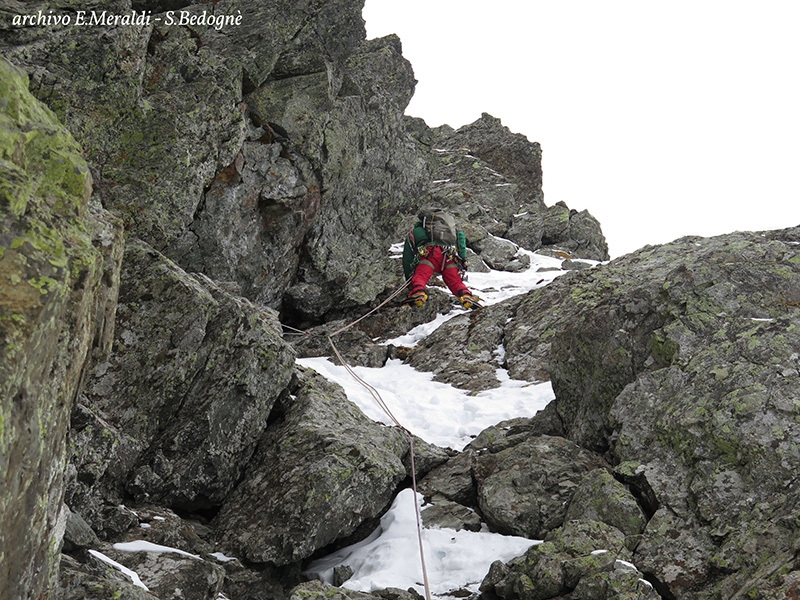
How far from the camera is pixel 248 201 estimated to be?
15438 mm

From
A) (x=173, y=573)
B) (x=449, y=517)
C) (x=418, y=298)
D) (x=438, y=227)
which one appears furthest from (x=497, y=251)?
(x=173, y=573)

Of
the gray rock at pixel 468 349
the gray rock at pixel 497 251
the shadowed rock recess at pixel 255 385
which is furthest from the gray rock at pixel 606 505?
the gray rock at pixel 497 251

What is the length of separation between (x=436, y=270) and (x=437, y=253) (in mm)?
497

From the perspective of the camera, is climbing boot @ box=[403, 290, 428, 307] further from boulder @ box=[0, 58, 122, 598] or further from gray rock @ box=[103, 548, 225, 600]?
boulder @ box=[0, 58, 122, 598]

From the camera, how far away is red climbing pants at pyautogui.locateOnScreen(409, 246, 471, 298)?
17234mm

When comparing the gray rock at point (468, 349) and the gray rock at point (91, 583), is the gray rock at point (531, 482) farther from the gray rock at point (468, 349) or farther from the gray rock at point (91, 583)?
the gray rock at point (91, 583)

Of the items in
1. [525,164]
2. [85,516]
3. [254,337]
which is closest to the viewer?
[85,516]

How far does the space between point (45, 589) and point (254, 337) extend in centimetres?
554

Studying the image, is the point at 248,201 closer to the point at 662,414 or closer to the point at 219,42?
the point at 219,42

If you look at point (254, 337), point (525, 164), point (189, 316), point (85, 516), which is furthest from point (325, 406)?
point (525, 164)

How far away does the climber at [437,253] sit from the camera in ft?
57.0

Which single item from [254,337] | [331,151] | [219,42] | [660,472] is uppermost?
[219,42]

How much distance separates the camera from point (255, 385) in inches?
391

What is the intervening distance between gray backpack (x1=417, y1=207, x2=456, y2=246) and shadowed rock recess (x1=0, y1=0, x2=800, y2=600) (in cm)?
263
